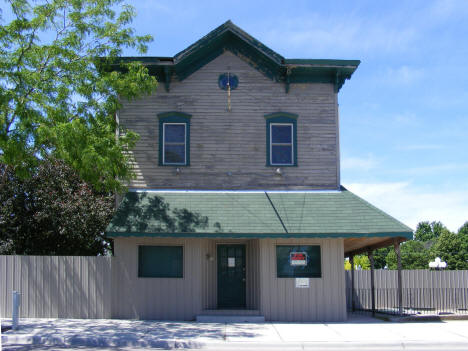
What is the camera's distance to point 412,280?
68.3 ft

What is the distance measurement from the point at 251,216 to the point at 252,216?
0.03m

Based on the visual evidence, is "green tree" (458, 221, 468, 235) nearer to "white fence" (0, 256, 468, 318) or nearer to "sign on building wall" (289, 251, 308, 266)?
"sign on building wall" (289, 251, 308, 266)

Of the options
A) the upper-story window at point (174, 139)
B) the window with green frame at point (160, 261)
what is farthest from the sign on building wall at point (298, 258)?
the upper-story window at point (174, 139)

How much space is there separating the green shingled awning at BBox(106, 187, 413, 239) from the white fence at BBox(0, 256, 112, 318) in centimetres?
188

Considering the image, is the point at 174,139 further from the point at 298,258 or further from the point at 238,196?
the point at 298,258

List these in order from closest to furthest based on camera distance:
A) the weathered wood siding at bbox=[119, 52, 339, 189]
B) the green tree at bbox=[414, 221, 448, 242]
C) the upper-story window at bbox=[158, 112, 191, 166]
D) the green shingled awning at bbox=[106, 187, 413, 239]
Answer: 1. the green shingled awning at bbox=[106, 187, 413, 239]
2. the weathered wood siding at bbox=[119, 52, 339, 189]
3. the upper-story window at bbox=[158, 112, 191, 166]
4. the green tree at bbox=[414, 221, 448, 242]

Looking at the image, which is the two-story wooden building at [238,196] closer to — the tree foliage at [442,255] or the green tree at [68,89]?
the green tree at [68,89]

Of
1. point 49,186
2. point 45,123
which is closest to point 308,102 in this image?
point 45,123

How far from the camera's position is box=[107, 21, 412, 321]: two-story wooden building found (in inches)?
597

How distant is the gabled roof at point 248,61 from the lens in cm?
1655

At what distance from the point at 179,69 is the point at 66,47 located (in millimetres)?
3665

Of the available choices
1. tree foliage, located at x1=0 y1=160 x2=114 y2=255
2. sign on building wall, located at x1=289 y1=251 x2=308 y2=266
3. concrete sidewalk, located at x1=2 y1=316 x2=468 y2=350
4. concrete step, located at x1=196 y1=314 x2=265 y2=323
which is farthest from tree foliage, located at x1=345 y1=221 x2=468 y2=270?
concrete sidewalk, located at x1=2 y1=316 x2=468 y2=350

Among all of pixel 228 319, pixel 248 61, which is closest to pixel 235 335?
pixel 228 319

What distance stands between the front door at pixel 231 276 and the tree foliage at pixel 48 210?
21.2ft
